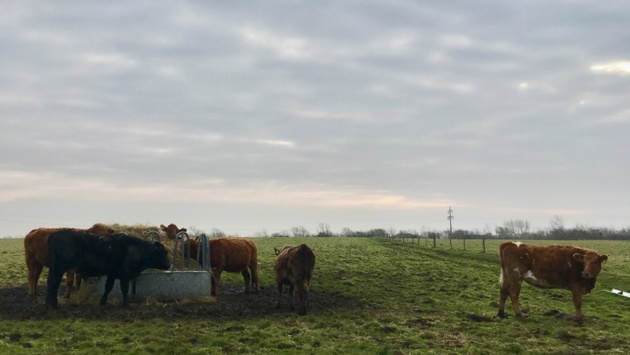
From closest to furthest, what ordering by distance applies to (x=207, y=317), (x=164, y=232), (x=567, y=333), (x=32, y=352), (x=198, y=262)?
1. (x=32, y=352)
2. (x=567, y=333)
3. (x=207, y=317)
4. (x=198, y=262)
5. (x=164, y=232)

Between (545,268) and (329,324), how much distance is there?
621 cm

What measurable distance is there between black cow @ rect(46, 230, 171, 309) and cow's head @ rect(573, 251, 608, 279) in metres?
11.9

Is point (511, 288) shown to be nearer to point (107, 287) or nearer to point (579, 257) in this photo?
point (579, 257)

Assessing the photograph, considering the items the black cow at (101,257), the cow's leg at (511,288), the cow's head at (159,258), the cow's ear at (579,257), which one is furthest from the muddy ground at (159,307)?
the cow's ear at (579,257)

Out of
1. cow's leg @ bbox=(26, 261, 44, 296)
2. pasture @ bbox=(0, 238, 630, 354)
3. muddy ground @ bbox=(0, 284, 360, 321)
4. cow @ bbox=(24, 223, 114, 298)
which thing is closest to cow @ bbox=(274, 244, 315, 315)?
pasture @ bbox=(0, 238, 630, 354)

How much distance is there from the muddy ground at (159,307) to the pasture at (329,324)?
1.1 inches

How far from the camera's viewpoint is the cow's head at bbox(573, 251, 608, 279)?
1305 centimetres

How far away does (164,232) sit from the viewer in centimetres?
1842

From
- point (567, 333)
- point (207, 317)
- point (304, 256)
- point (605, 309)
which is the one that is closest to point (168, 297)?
point (207, 317)

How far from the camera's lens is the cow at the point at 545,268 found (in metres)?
13.5

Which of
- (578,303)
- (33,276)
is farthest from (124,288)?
(578,303)

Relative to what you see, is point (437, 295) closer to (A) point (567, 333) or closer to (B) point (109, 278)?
(A) point (567, 333)

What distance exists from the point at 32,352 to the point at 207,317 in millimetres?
4333

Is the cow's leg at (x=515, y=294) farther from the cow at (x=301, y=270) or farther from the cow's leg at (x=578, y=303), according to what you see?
the cow at (x=301, y=270)
